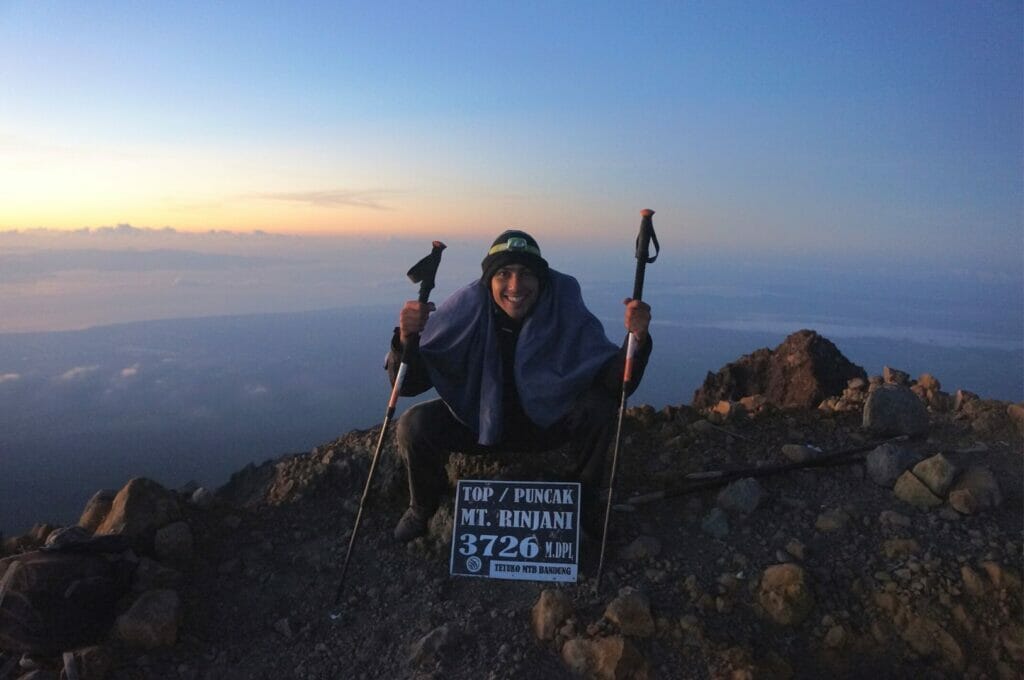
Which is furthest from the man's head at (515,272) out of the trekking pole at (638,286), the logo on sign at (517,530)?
the logo on sign at (517,530)

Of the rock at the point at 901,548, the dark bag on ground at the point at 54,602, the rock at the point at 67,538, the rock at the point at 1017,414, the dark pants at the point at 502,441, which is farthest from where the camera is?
the rock at the point at 1017,414

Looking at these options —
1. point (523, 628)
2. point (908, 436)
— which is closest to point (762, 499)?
point (908, 436)

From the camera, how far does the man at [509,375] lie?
491 centimetres

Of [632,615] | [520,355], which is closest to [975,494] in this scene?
[632,615]

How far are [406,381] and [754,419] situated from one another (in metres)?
3.22

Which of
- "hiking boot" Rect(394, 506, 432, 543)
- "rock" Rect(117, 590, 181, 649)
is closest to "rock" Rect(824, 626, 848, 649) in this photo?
"hiking boot" Rect(394, 506, 432, 543)

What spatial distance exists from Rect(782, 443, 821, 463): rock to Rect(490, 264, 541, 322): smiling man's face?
2404mm

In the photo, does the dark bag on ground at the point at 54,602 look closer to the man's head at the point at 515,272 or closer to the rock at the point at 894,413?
the man's head at the point at 515,272

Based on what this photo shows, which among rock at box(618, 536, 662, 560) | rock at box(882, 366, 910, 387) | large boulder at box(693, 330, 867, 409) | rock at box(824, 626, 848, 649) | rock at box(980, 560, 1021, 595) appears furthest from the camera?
large boulder at box(693, 330, 867, 409)

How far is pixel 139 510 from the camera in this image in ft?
16.8

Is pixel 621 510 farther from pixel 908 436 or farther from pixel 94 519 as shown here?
pixel 94 519

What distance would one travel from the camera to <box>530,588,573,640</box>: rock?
13.6 feet

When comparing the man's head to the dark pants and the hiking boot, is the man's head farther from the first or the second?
the hiking boot

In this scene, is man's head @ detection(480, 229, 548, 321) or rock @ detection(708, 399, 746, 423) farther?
rock @ detection(708, 399, 746, 423)
